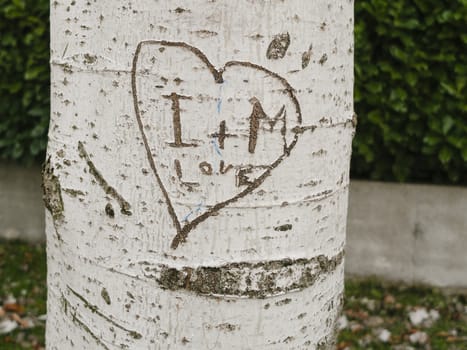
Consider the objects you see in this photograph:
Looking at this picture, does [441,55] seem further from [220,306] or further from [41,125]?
[220,306]

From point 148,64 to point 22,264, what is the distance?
3.92m

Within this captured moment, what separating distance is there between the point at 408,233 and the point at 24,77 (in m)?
2.88

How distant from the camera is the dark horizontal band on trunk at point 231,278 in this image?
1.10 meters

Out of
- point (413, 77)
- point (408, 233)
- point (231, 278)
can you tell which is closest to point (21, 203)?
point (408, 233)

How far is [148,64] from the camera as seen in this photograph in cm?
106

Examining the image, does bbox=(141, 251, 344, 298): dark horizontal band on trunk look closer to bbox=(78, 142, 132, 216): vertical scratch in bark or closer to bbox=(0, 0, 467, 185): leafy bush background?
bbox=(78, 142, 132, 216): vertical scratch in bark

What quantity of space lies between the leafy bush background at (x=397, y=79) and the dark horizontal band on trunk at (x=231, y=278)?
9.21 feet

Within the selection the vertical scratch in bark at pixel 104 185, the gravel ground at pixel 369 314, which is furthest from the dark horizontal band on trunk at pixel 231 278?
the gravel ground at pixel 369 314

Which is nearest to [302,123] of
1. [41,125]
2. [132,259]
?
[132,259]

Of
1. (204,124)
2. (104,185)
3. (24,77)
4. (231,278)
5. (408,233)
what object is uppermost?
(24,77)

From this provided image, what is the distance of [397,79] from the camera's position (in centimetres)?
376

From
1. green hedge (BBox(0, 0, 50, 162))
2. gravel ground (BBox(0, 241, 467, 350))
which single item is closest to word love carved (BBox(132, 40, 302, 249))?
gravel ground (BBox(0, 241, 467, 350))

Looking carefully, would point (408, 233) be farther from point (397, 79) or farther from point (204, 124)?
point (204, 124)

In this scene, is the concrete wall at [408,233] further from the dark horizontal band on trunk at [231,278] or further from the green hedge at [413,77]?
the dark horizontal band on trunk at [231,278]
